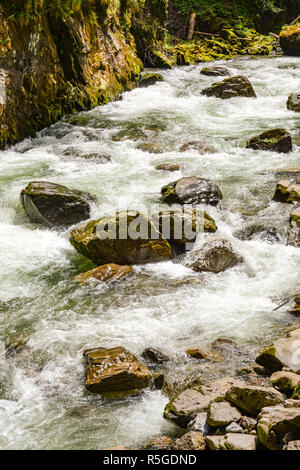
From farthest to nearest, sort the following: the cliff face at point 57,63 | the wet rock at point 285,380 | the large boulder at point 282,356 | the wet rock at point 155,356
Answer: the cliff face at point 57,63
the wet rock at point 155,356
the large boulder at point 282,356
the wet rock at point 285,380

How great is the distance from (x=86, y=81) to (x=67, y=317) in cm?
893

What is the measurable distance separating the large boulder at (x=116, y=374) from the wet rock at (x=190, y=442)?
85 cm

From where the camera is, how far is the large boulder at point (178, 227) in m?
6.50

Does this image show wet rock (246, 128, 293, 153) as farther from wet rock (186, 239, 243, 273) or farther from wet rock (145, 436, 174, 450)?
wet rock (145, 436, 174, 450)

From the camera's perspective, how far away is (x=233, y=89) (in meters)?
13.7

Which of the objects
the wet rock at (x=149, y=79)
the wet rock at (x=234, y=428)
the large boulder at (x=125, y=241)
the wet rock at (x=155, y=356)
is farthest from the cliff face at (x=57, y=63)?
the wet rock at (x=234, y=428)

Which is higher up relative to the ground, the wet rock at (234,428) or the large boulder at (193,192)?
the large boulder at (193,192)

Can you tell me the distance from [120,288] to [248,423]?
9.53 ft

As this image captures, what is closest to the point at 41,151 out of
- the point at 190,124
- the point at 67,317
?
the point at 190,124

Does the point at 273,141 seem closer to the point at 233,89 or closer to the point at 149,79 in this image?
the point at 233,89

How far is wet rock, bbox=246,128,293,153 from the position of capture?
31.7 ft

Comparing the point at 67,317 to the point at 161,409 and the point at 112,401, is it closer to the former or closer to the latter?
the point at 112,401

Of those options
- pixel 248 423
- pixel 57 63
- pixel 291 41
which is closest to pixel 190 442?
pixel 248 423

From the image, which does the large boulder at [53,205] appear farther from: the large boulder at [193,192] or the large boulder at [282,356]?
the large boulder at [282,356]
